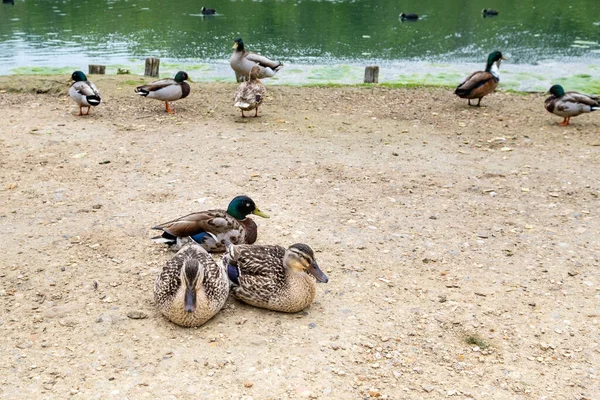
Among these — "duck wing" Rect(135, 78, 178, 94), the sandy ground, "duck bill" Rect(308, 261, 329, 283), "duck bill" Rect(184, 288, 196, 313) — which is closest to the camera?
the sandy ground

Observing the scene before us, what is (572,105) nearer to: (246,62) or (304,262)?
(246,62)

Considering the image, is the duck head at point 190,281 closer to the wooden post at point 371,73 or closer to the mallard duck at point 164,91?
the mallard duck at point 164,91

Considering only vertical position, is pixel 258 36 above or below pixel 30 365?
above

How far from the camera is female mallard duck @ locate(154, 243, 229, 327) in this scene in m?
4.54

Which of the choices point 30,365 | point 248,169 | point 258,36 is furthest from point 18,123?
point 258,36

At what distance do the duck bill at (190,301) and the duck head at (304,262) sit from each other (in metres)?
0.80

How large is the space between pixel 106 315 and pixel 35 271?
1048mm

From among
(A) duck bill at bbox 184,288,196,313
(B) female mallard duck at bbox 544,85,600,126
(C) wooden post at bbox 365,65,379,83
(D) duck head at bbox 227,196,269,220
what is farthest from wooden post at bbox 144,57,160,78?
(A) duck bill at bbox 184,288,196,313

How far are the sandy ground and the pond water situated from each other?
253 inches

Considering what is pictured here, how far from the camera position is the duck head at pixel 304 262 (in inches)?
190

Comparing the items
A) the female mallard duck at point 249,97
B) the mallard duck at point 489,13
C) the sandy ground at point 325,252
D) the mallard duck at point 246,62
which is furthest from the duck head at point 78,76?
the mallard duck at point 489,13

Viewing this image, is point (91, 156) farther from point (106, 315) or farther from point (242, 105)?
point (106, 315)

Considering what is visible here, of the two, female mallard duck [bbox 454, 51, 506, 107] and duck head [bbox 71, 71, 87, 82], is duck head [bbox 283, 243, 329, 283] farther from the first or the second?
female mallard duck [bbox 454, 51, 506, 107]

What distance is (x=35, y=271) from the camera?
543 cm
